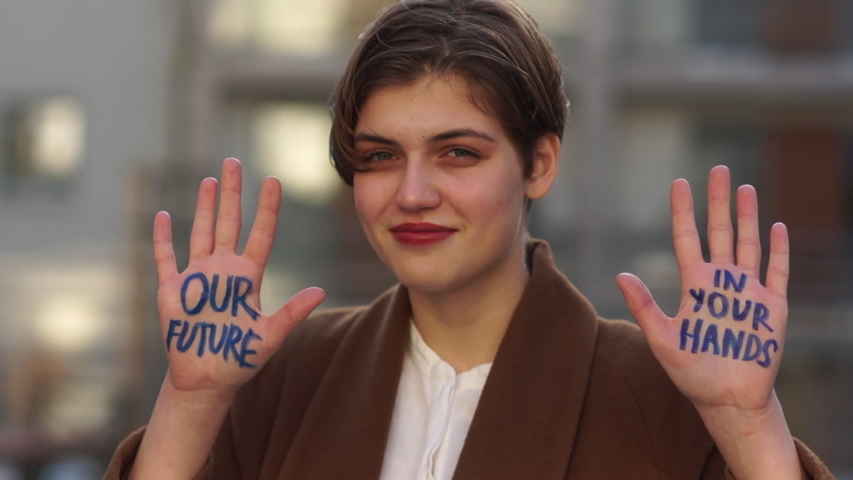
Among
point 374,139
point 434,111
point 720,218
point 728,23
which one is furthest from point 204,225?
point 728,23

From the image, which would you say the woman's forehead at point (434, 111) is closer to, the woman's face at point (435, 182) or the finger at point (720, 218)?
the woman's face at point (435, 182)

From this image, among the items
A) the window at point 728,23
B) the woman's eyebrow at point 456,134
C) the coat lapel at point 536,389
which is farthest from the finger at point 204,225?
the window at point 728,23

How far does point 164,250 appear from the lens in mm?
1738

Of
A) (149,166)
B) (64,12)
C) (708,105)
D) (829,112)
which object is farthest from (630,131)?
(64,12)

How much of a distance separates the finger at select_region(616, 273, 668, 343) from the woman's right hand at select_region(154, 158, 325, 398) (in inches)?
18.6

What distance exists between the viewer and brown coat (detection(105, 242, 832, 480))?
5.57 feet

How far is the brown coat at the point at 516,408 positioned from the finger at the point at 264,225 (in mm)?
292

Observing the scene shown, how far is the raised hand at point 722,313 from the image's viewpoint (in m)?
1.57

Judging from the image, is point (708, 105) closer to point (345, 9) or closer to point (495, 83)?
point (345, 9)

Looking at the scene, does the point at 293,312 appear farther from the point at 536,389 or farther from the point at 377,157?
the point at 536,389

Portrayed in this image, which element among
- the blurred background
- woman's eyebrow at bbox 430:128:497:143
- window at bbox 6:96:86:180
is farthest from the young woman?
window at bbox 6:96:86:180

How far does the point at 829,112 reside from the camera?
35.2 feet

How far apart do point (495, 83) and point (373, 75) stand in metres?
0.20

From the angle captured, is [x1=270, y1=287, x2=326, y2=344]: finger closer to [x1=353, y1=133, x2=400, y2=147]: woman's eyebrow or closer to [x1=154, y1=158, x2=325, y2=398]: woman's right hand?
[x1=154, y1=158, x2=325, y2=398]: woman's right hand
